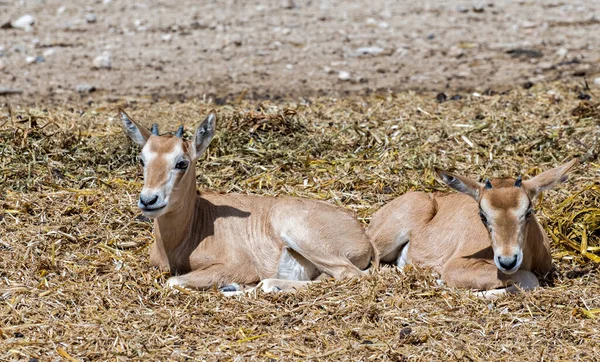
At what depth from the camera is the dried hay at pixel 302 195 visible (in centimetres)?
718

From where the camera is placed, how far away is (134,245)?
938cm

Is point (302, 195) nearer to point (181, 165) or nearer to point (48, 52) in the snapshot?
point (181, 165)

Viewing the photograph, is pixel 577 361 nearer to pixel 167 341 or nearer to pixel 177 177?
pixel 167 341

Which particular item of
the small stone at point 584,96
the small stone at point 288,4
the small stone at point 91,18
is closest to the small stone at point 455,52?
the small stone at point 584,96

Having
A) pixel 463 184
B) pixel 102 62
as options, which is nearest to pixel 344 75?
pixel 102 62

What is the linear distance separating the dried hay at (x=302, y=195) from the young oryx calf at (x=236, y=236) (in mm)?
365

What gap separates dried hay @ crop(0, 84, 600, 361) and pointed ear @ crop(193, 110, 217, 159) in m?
1.27

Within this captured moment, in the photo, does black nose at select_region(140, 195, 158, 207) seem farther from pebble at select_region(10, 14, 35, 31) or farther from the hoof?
pebble at select_region(10, 14, 35, 31)

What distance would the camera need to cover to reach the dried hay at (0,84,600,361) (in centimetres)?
718

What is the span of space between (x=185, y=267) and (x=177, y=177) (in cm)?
92

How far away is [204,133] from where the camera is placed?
28.9 feet

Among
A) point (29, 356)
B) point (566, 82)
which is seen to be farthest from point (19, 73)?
point (29, 356)

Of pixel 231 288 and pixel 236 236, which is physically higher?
pixel 236 236

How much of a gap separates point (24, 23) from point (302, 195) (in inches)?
440
